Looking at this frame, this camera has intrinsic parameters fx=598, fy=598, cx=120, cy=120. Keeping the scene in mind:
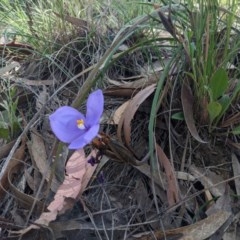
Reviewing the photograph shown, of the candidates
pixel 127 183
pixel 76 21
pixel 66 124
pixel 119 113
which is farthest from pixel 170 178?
pixel 76 21

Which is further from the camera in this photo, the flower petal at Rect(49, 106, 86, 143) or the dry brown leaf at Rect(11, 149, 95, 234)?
the dry brown leaf at Rect(11, 149, 95, 234)

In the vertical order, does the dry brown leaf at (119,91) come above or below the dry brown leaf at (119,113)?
above

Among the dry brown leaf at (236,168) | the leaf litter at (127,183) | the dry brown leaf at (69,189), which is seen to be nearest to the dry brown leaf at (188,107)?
the leaf litter at (127,183)

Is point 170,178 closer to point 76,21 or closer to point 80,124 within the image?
point 80,124

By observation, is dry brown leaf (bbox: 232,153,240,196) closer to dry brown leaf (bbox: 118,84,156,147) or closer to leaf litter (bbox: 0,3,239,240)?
leaf litter (bbox: 0,3,239,240)

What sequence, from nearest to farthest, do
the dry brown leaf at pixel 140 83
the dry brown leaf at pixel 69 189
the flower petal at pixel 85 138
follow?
1. the flower petal at pixel 85 138
2. the dry brown leaf at pixel 69 189
3. the dry brown leaf at pixel 140 83

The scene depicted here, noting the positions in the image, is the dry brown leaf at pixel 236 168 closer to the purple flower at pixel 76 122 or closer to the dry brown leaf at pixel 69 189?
the dry brown leaf at pixel 69 189

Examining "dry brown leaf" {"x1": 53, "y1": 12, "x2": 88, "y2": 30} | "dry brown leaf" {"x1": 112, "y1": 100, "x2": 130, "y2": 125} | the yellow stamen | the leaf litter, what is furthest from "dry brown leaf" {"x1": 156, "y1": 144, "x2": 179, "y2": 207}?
"dry brown leaf" {"x1": 53, "y1": 12, "x2": 88, "y2": 30}

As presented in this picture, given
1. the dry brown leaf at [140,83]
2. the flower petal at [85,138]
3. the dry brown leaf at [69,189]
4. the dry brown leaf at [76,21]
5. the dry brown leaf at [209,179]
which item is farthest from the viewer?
the dry brown leaf at [76,21]
